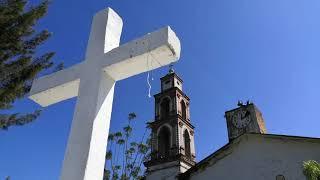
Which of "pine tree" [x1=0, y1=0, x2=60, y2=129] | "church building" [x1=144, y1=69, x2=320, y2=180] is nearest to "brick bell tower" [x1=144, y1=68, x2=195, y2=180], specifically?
"church building" [x1=144, y1=69, x2=320, y2=180]

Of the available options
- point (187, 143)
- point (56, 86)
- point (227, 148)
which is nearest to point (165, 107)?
point (187, 143)

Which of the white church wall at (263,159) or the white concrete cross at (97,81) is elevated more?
the white church wall at (263,159)

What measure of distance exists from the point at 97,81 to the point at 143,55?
0.29 metres

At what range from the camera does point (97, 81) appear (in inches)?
70.4

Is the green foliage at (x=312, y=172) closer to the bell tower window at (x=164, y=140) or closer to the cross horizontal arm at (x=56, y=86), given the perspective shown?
the cross horizontal arm at (x=56, y=86)

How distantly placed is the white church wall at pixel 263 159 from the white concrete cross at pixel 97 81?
441 inches

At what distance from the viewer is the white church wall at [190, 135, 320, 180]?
11.8m

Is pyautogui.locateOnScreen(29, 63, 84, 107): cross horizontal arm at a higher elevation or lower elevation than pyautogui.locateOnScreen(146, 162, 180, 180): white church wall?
lower

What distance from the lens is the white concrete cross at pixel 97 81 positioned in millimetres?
1565

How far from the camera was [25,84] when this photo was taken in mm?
4645

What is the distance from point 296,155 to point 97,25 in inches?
456

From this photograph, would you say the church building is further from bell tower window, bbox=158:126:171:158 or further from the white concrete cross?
the white concrete cross

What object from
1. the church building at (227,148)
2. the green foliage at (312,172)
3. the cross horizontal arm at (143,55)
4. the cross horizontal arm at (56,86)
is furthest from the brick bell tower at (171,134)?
the cross horizontal arm at (143,55)

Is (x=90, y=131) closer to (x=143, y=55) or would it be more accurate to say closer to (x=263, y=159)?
(x=143, y=55)
